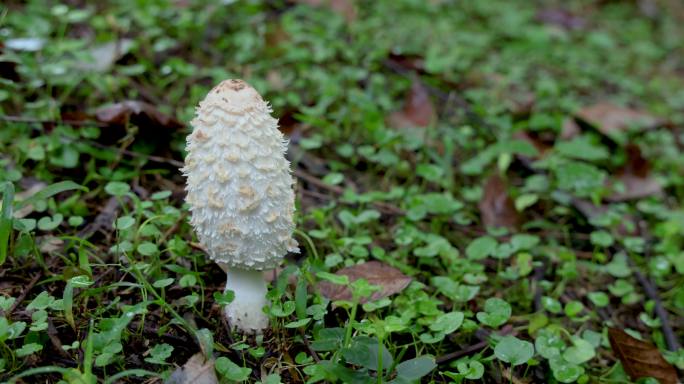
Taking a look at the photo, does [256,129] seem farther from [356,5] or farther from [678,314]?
[356,5]

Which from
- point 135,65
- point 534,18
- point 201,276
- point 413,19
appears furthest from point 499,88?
point 201,276

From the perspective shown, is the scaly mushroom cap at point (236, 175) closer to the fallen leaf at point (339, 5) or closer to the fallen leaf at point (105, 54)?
the fallen leaf at point (105, 54)

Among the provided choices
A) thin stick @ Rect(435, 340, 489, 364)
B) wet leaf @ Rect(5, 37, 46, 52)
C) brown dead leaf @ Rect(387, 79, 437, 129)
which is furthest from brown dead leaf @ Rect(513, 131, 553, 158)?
wet leaf @ Rect(5, 37, 46, 52)

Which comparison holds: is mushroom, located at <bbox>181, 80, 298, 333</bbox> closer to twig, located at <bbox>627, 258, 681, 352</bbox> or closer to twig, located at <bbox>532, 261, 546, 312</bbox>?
twig, located at <bbox>532, 261, 546, 312</bbox>

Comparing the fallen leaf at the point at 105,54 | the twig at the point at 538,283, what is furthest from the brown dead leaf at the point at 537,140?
the fallen leaf at the point at 105,54

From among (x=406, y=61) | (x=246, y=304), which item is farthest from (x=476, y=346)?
(x=406, y=61)

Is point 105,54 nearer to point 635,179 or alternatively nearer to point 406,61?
point 406,61

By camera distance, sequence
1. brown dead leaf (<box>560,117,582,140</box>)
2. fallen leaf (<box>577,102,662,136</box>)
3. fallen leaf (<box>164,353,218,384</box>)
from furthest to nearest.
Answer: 1. fallen leaf (<box>577,102,662,136</box>)
2. brown dead leaf (<box>560,117,582,140</box>)
3. fallen leaf (<box>164,353,218,384</box>)
